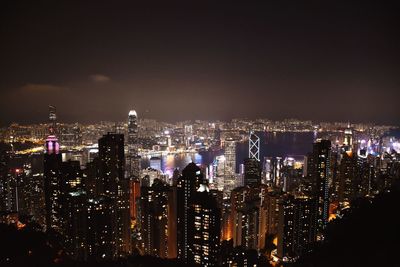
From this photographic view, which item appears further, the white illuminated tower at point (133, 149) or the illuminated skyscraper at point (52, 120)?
the white illuminated tower at point (133, 149)

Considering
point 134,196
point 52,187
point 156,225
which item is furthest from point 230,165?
point 52,187

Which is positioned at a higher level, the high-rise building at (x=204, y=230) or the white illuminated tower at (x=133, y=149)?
the white illuminated tower at (x=133, y=149)

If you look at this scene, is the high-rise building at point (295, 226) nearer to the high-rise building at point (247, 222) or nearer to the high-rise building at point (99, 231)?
the high-rise building at point (247, 222)

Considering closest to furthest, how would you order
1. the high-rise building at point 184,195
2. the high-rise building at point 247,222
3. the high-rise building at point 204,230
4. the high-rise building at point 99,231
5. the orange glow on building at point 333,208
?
the high-rise building at point 204,230, the high-rise building at point 99,231, the high-rise building at point 184,195, the high-rise building at point 247,222, the orange glow on building at point 333,208

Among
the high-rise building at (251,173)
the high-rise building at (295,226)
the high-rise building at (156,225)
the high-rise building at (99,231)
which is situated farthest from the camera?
the high-rise building at (251,173)

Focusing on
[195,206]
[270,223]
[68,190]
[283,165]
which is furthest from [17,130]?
[283,165]

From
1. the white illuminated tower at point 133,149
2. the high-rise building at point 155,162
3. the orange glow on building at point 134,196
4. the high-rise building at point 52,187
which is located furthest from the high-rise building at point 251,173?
the high-rise building at point 52,187

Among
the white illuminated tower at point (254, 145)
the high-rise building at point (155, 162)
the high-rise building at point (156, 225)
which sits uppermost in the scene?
the white illuminated tower at point (254, 145)
